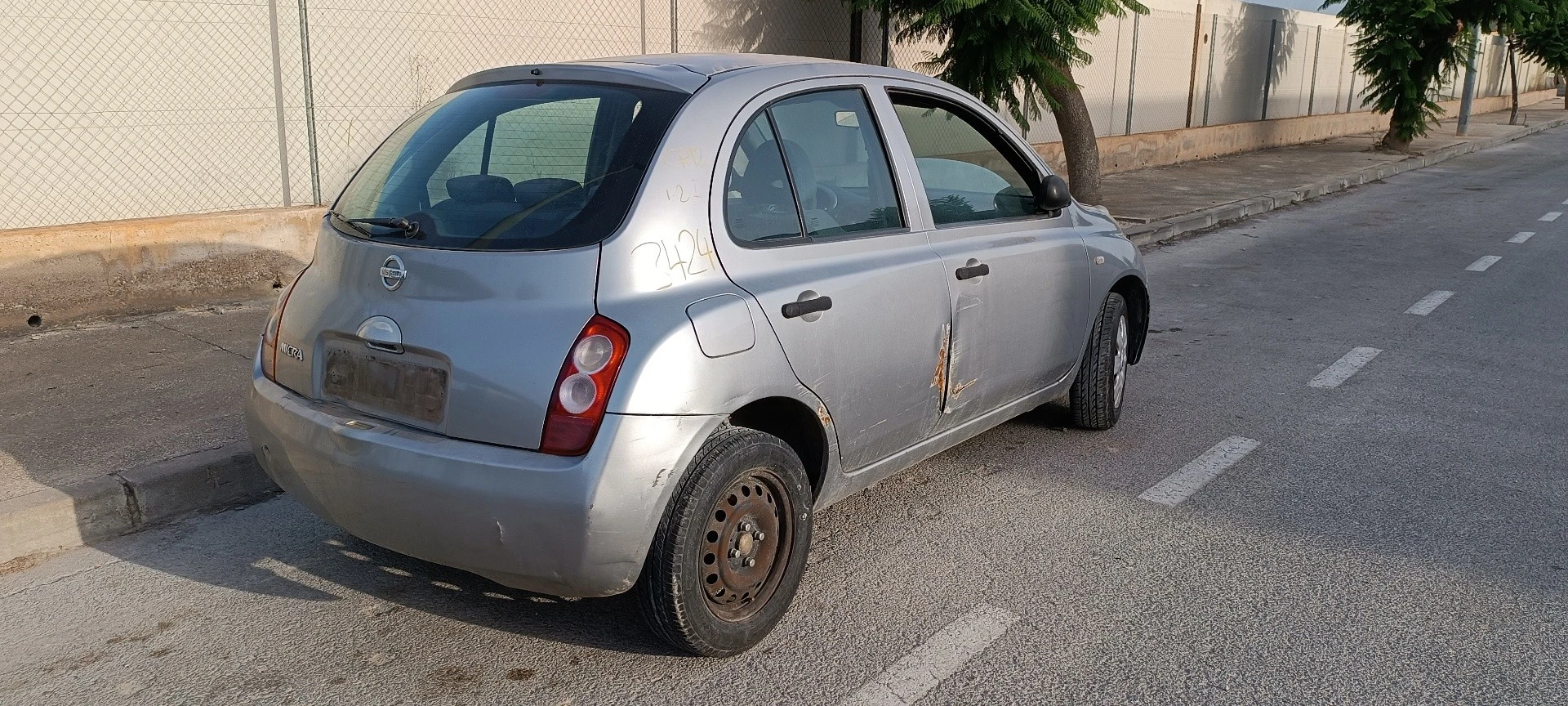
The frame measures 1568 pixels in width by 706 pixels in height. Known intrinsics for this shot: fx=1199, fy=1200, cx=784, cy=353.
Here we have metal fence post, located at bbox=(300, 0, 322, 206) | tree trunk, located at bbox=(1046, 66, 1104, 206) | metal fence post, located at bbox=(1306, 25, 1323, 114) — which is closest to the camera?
metal fence post, located at bbox=(300, 0, 322, 206)

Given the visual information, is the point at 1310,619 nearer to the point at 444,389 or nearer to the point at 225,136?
the point at 444,389

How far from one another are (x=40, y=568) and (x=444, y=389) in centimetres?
200

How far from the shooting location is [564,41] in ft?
32.0

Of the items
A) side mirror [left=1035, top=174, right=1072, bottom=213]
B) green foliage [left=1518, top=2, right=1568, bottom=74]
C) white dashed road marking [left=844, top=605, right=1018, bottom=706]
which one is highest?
green foliage [left=1518, top=2, right=1568, bottom=74]

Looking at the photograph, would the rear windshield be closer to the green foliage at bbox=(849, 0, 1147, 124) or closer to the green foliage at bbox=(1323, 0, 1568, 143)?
the green foliage at bbox=(849, 0, 1147, 124)

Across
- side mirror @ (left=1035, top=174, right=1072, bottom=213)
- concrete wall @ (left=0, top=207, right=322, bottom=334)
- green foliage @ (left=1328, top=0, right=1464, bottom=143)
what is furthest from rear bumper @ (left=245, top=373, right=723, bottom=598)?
green foliage @ (left=1328, top=0, right=1464, bottom=143)

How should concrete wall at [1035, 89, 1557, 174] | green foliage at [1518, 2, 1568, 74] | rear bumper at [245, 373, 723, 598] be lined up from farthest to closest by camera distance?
green foliage at [1518, 2, 1568, 74]
concrete wall at [1035, 89, 1557, 174]
rear bumper at [245, 373, 723, 598]

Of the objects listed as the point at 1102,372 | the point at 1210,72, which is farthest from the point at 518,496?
the point at 1210,72

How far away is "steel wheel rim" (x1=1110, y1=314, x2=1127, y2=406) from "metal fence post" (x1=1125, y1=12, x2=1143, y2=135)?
46.6 feet

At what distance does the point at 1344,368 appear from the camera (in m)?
6.98

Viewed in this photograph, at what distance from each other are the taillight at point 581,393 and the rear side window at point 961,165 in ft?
5.24

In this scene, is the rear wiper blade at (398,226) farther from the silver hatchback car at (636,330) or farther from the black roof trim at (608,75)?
the black roof trim at (608,75)

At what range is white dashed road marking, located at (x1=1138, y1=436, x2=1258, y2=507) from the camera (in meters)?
4.80

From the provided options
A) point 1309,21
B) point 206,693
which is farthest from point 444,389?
point 1309,21
